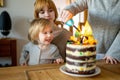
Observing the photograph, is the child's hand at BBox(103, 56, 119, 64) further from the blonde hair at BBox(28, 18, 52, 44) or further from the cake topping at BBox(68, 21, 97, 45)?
the blonde hair at BBox(28, 18, 52, 44)

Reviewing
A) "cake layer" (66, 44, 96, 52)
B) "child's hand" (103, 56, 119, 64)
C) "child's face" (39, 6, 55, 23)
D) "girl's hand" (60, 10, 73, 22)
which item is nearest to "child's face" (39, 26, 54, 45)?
"child's face" (39, 6, 55, 23)

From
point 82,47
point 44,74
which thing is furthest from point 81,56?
point 44,74

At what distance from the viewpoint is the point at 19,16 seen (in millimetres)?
3189

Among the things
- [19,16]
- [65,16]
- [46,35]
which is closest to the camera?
[65,16]

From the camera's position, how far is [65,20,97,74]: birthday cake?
79 centimetres

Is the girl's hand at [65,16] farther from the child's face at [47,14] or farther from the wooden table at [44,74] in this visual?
the child's face at [47,14]

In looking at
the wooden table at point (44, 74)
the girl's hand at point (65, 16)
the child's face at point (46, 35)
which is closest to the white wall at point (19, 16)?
the child's face at point (46, 35)

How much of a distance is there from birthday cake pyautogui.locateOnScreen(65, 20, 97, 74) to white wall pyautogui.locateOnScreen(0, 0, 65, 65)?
2.48 m

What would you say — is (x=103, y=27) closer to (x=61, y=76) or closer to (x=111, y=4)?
(x=111, y=4)

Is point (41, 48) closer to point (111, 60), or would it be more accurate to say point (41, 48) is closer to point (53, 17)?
point (53, 17)

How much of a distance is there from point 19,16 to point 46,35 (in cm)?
195

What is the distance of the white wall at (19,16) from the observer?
3.15 metres

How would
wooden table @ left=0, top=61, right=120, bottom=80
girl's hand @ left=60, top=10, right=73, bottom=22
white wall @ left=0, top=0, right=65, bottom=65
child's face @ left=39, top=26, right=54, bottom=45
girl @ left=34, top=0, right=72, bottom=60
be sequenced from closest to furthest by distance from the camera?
wooden table @ left=0, top=61, right=120, bottom=80
girl's hand @ left=60, top=10, right=73, bottom=22
child's face @ left=39, top=26, right=54, bottom=45
girl @ left=34, top=0, right=72, bottom=60
white wall @ left=0, top=0, right=65, bottom=65

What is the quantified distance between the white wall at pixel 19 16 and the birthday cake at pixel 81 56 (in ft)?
8.14
